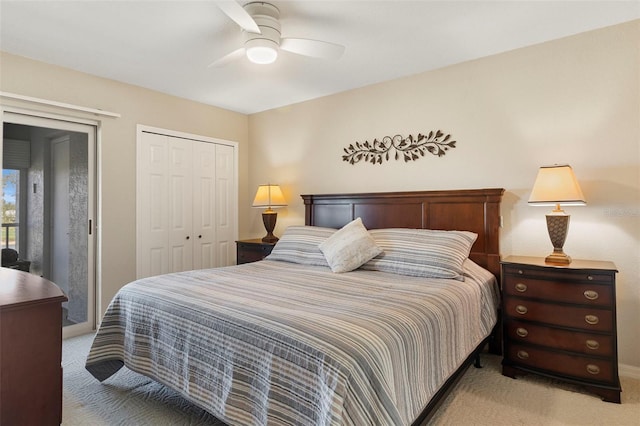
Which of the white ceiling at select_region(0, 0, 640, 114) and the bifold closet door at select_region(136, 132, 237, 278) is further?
the bifold closet door at select_region(136, 132, 237, 278)

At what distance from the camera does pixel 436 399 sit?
1874 millimetres

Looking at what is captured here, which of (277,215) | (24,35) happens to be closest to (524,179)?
(277,215)

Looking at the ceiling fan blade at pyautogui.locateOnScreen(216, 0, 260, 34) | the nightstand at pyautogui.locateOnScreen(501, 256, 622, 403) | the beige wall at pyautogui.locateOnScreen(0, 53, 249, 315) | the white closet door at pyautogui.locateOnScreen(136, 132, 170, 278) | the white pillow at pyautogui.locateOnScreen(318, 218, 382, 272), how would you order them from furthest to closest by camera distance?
the white closet door at pyautogui.locateOnScreen(136, 132, 170, 278) → the beige wall at pyautogui.locateOnScreen(0, 53, 249, 315) → the white pillow at pyautogui.locateOnScreen(318, 218, 382, 272) → the nightstand at pyautogui.locateOnScreen(501, 256, 622, 403) → the ceiling fan blade at pyautogui.locateOnScreen(216, 0, 260, 34)

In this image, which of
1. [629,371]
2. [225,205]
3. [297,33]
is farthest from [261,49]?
[629,371]

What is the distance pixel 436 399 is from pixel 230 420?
3.45 feet

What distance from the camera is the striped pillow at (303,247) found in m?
3.11

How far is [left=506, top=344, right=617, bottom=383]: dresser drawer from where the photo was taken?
2.21 meters

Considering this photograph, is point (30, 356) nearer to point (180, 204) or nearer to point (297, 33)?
point (297, 33)

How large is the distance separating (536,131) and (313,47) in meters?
1.89

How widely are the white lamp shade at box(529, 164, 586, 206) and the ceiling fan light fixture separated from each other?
2071 millimetres

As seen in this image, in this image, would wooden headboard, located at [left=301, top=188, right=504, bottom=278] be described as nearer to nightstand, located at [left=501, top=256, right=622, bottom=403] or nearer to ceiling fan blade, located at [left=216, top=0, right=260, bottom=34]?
nightstand, located at [left=501, top=256, right=622, bottom=403]

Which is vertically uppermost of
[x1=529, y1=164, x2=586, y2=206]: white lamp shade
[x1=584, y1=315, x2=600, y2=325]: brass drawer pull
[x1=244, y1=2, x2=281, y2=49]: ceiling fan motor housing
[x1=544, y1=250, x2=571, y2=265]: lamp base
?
[x1=244, y1=2, x2=281, y2=49]: ceiling fan motor housing

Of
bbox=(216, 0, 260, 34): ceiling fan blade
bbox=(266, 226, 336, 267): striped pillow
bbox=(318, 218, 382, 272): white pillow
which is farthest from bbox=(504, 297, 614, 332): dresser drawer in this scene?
bbox=(216, 0, 260, 34): ceiling fan blade

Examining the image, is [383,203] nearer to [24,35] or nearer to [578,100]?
[578,100]
